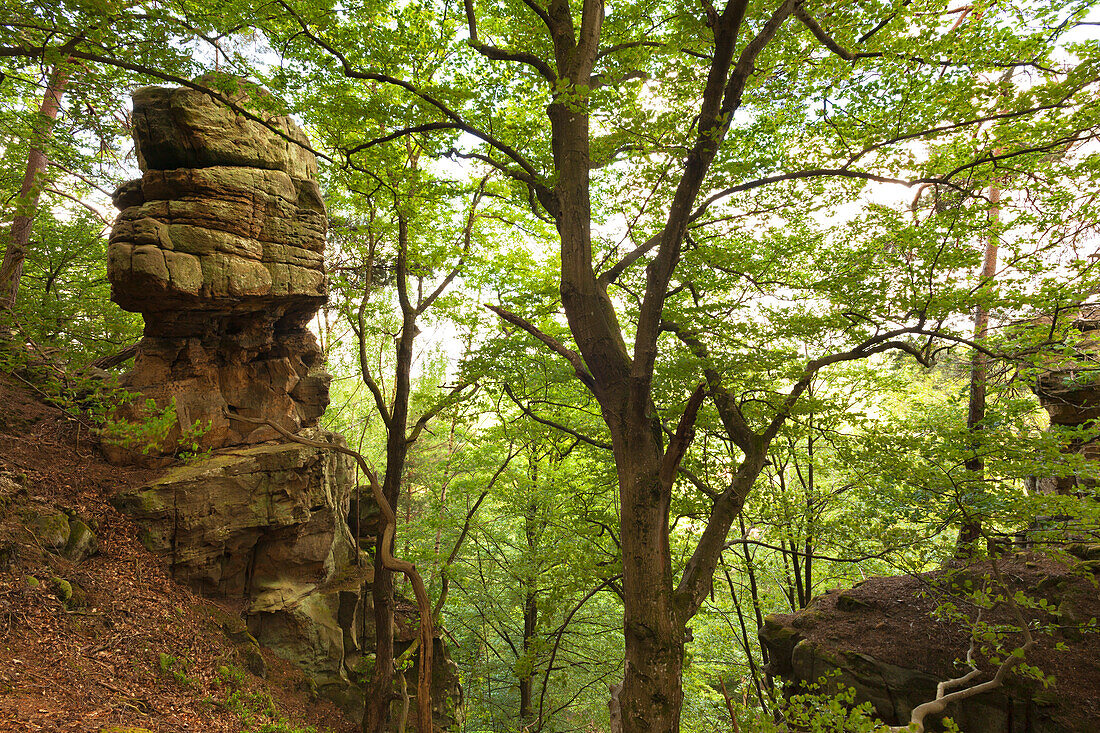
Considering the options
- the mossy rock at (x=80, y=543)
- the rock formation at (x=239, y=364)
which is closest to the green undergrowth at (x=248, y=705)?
the rock formation at (x=239, y=364)

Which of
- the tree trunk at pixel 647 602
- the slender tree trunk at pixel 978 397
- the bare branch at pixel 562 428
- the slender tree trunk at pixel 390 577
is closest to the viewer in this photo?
the tree trunk at pixel 647 602

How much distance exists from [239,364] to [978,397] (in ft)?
43.3

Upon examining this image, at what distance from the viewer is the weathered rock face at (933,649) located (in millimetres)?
5930

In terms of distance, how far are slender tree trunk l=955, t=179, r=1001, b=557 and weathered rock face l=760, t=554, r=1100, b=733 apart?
633 millimetres

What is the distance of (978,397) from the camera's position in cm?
822

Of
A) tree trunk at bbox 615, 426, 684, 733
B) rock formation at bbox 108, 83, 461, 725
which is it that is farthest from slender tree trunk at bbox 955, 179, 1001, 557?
rock formation at bbox 108, 83, 461, 725

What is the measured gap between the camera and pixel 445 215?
32.5ft

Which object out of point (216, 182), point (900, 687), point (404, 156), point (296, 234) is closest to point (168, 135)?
point (216, 182)

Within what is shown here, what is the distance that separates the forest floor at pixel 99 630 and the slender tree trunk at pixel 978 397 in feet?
27.3

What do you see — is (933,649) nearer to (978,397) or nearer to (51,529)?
(978,397)

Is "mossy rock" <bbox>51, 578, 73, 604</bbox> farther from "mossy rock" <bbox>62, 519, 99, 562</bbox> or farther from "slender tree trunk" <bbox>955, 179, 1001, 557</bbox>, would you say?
"slender tree trunk" <bbox>955, 179, 1001, 557</bbox>

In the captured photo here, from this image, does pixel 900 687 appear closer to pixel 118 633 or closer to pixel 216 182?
pixel 118 633

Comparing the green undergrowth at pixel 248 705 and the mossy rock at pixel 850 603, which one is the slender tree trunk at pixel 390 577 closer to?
the green undergrowth at pixel 248 705

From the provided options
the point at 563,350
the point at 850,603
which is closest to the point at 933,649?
the point at 850,603
